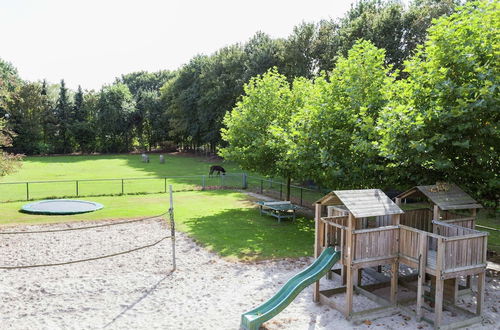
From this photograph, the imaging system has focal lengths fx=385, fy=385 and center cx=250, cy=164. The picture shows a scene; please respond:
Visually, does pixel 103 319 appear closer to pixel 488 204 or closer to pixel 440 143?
pixel 440 143

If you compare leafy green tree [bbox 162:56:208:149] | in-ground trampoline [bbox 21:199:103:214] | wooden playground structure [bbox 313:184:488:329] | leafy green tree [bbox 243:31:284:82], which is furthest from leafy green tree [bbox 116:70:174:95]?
wooden playground structure [bbox 313:184:488:329]

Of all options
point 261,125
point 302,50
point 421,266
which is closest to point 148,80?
point 302,50

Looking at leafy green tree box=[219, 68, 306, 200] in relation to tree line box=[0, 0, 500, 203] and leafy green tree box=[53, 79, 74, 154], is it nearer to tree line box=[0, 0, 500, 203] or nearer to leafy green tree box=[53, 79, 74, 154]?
tree line box=[0, 0, 500, 203]

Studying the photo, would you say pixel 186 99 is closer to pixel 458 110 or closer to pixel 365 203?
pixel 458 110

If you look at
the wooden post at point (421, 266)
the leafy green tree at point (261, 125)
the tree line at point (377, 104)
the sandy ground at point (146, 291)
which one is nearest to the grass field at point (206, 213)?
the sandy ground at point (146, 291)

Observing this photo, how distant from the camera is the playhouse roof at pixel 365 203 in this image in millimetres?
10148

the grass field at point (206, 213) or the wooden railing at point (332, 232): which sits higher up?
the wooden railing at point (332, 232)

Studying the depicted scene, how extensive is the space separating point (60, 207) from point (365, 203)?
61.6 feet

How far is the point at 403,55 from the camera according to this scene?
36344 mm

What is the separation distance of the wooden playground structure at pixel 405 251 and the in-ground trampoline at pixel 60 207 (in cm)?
1587

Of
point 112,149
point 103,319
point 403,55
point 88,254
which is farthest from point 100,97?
point 103,319

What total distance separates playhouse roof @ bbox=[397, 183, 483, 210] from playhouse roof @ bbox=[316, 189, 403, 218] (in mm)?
1165

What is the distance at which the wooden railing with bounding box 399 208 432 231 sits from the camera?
12.9 meters

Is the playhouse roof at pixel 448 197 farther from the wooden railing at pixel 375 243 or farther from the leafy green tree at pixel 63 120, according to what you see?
the leafy green tree at pixel 63 120
